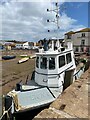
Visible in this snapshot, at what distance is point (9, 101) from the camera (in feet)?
26.6

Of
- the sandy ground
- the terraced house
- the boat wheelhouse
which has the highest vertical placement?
the terraced house

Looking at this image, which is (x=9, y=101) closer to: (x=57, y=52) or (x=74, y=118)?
(x=57, y=52)

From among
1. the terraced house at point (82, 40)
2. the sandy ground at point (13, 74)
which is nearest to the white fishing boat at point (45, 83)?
the sandy ground at point (13, 74)

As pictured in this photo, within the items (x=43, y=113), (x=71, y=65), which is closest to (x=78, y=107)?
(x=43, y=113)

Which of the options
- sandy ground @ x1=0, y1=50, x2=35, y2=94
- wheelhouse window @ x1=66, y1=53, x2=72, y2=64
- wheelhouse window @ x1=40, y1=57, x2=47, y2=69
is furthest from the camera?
sandy ground @ x1=0, y1=50, x2=35, y2=94

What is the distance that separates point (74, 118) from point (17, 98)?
15.1 ft

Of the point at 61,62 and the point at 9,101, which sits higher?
the point at 61,62

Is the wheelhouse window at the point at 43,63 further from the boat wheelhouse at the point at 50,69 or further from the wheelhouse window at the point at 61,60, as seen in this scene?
the wheelhouse window at the point at 61,60

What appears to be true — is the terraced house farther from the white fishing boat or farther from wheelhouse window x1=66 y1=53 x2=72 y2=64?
the white fishing boat

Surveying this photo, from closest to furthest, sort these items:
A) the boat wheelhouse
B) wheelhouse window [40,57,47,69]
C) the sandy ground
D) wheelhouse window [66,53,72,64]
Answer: the boat wheelhouse < wheelhouse window [40,57,47,69] < wheelhouse window [66,53,72,64] < the sandy ground

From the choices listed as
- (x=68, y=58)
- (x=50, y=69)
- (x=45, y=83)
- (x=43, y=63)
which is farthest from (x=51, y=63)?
(x=68, y=58)

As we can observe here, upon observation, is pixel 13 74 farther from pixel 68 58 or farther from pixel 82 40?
pixel 82 40

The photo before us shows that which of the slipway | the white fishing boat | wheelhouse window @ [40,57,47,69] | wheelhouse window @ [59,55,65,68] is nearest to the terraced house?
wheelhouse window @ [59,55,65,68]

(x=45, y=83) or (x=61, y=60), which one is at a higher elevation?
(x=61, y=60)
